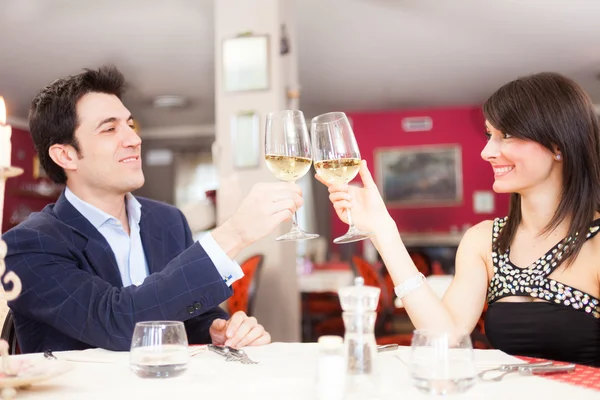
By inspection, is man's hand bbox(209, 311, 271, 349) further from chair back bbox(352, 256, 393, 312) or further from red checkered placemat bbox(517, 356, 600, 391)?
chair back bbox(352, 256, 393, 312)

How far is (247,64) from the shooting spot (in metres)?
4.39

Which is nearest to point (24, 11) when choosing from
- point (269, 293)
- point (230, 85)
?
point (230, 85)

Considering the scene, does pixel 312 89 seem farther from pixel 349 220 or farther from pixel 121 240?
pixel 349 220

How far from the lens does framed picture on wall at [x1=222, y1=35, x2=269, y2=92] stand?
4.37m

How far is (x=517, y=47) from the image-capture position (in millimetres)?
6789

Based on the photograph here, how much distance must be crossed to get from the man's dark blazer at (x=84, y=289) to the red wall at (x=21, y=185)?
28.3 feet

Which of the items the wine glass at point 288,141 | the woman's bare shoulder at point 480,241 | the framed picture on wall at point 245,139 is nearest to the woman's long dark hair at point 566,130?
the woman's bare shoulder at point 480,241

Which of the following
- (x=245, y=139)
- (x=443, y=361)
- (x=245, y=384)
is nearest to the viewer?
(x=443, y=361)

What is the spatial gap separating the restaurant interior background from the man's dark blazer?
0.99 m

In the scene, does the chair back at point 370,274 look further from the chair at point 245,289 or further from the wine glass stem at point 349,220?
the wine glass stem at point 349,220

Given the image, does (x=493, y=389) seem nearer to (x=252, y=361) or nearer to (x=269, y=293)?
(x=252, y=361)

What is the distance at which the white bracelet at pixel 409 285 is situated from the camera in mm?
1595

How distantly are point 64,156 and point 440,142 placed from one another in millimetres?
8593

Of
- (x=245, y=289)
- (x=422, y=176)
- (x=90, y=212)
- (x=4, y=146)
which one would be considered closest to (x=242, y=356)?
(x=4, y=146)
